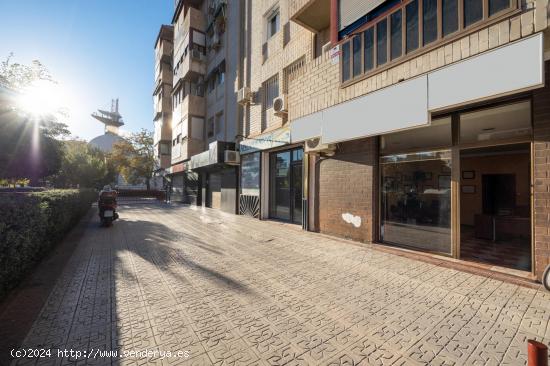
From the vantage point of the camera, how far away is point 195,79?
65.4 feet

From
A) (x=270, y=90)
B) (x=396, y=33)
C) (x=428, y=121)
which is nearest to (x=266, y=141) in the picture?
(x=270, y=90)

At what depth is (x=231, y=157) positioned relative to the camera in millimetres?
12992

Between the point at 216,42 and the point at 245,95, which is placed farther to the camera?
the point at 216,42

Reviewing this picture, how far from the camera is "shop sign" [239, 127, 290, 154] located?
9703 mm

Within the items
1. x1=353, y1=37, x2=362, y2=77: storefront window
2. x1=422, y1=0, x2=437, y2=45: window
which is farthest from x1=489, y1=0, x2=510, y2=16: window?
x1=353, y1=37, x2=362, y2=77: storefront window

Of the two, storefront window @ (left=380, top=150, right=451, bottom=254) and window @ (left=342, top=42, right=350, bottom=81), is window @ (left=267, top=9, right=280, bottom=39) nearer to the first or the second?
window @ (left=342, top=42, right=350, bottom=81)

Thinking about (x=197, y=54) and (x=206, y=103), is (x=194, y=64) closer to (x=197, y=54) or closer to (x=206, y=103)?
(x=197, y=54)

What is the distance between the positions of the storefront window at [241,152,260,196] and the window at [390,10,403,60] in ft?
24.3

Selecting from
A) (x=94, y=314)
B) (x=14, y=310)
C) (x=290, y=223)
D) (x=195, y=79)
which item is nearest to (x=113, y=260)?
(x=14, y=310)

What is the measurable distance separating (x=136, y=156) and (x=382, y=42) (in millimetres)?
39158

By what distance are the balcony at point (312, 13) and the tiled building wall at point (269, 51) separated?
449mm

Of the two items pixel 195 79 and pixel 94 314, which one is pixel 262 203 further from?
pixel 195 79

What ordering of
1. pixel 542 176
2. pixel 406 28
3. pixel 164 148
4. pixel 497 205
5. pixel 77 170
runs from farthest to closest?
pixel 164 148, pixel 77 170, pixel 497 205, pixel 406 28, pixel 542 176

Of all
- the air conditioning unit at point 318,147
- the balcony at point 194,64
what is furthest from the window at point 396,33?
the balcony at point 194,64
